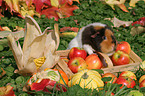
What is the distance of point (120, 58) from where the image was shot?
2.71 m

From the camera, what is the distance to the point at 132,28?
3.73 m

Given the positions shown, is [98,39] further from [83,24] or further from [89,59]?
[83,24]

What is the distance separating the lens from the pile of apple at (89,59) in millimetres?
2484

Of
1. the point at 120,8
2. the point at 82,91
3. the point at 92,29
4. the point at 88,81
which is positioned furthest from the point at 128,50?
the point at 120,8

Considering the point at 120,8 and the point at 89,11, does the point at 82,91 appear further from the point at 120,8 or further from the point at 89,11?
the point at 120,8

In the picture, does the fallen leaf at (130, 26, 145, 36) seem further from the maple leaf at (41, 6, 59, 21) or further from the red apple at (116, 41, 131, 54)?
the maple leaf at (41, 6, 59, 21)

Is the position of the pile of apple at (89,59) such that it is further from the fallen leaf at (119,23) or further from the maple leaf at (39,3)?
the maple leaf at (39,3)

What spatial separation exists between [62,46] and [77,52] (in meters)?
0.59

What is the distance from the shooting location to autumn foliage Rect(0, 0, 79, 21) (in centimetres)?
356

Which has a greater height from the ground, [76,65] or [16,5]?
[16,5]

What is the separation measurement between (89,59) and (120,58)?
0.41 meters

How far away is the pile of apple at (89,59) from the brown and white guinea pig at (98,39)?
0.34 feet

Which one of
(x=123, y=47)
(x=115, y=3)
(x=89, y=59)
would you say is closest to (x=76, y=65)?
(x=89, y=59)

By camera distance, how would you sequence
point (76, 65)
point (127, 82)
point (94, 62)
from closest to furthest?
point (127, 82) < point (76, 65) < point (94, 62)
